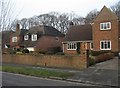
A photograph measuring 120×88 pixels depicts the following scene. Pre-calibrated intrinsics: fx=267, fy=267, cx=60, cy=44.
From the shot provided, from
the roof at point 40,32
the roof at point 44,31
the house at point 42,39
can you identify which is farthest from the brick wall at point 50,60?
the roof at point 44,31

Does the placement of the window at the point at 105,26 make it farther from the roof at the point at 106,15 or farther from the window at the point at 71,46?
the window at the point at 71,46

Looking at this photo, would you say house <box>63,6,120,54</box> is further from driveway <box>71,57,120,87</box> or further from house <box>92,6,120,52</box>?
driveway <box>71,57,120,87</box>

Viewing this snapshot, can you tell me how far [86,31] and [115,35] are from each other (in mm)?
9263

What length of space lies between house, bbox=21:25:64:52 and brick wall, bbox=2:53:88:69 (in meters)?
17.4

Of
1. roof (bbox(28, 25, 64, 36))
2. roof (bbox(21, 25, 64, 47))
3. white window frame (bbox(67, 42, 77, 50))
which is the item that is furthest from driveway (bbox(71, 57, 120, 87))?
roof (bbox(28, 25, 64, 36))

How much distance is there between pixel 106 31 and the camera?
1622 inches

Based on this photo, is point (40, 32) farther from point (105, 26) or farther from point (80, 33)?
point (105, 26)

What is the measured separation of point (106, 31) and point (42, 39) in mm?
21079

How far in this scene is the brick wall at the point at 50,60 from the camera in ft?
94.2

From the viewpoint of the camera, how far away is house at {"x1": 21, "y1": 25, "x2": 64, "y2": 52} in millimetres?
58641

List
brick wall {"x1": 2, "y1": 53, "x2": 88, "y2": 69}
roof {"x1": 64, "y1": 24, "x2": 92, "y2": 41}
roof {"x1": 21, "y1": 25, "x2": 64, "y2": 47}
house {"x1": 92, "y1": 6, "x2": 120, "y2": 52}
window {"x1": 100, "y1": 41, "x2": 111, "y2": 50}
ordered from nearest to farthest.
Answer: brick wall {"x1": 2, "y1": 53, "x2": 88, "y2": 69}, house {"x1": 92, "y1": 6, "x2": 120, "y2": 52}, window {"x1": 100, "y1": 41, "x2": 111, "y2": 50}, roof {"x1": 64, "y1": 24, "x2": 92, "y2": 41}, roof {"x1": 21, "y1": 25, "x2": 64, "y2": 47}

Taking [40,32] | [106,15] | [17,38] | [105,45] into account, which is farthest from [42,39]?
[106,15]

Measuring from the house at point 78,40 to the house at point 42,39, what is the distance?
992cm

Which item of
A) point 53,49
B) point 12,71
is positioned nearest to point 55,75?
point 12,71
